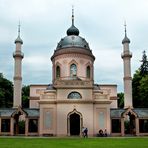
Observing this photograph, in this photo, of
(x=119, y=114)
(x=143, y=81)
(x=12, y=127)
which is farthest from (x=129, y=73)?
(x=12, y=127)

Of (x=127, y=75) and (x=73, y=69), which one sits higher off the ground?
(x=73, y=69)

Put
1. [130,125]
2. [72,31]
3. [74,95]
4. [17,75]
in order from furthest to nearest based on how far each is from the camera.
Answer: [72,31] < [17,75] < [130,125] < [74,95]

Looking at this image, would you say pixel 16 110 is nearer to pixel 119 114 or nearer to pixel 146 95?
pixel 119 114

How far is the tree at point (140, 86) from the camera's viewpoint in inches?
2315

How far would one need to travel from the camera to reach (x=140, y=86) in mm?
58875

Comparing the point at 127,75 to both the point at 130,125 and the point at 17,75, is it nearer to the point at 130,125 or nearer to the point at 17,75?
the point at 130,125

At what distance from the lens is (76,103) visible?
1796 inches

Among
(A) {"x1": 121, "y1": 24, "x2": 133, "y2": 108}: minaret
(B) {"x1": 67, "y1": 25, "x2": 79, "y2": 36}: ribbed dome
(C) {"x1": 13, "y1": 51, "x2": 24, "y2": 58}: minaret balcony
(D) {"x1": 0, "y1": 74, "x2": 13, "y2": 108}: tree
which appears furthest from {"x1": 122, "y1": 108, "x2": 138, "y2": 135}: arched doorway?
(D) {"x1": 0, "y1": 74, "x2": 13, "y2": 108}: tree

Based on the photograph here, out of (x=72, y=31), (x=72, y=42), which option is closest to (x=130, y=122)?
(x=72, y=42)

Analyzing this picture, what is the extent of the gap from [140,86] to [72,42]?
1555 cm

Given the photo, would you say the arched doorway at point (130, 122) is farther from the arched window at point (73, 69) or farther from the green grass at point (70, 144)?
the green grass at point (70, 144)

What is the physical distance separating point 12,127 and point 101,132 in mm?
12553

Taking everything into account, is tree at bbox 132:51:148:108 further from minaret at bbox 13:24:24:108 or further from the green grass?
the green grass

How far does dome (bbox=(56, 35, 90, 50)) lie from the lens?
2062 inches
